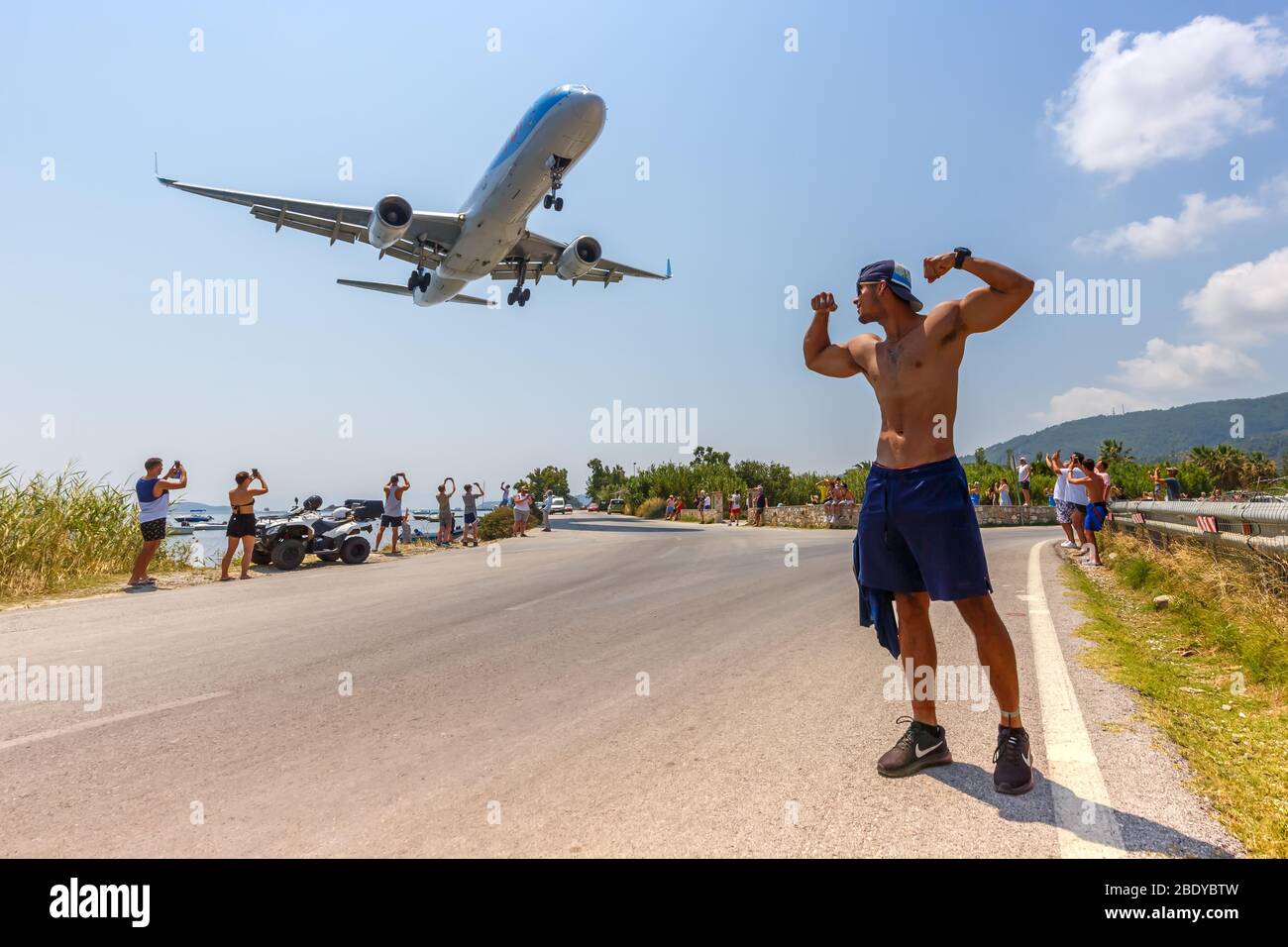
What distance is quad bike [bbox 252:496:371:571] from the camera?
12.9m

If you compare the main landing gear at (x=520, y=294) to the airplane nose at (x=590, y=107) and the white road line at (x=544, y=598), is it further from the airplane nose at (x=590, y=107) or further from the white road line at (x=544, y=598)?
the white road line at (x=544, y=598)

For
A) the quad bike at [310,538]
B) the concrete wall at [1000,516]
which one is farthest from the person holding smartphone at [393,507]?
the concrete wall at [1000,516]

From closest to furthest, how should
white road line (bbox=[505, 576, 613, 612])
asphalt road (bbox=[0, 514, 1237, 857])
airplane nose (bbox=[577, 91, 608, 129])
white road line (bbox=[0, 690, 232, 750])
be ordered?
asphalt road (bbox=[0, 514, 1237, 857]), white road line (bbox=[0, 690, 232, 750]), white road line (bbox=[505, 576, 613, 612]), airplane nose (bbox=[577, 91, 608, 129])

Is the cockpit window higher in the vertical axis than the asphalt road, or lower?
higher

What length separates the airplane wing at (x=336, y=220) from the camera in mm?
22922

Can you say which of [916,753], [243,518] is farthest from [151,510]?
[916,753]

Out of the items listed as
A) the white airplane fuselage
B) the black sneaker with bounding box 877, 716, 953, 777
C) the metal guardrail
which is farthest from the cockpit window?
the black sneaker with bounding box 877, 716, 953, 777

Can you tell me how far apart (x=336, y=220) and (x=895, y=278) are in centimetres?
2562

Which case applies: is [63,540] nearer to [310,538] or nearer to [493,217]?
[310,538]

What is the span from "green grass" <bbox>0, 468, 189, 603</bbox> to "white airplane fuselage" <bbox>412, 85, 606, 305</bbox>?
13.7 metres

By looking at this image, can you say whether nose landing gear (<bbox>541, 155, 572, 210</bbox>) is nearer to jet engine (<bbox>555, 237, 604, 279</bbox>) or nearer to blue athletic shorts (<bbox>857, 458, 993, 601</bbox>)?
jet engine (<bbox>555, 237, 604, 279</bbox>)

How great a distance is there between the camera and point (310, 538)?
535 inches

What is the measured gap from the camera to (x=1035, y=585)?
27.6 feet
